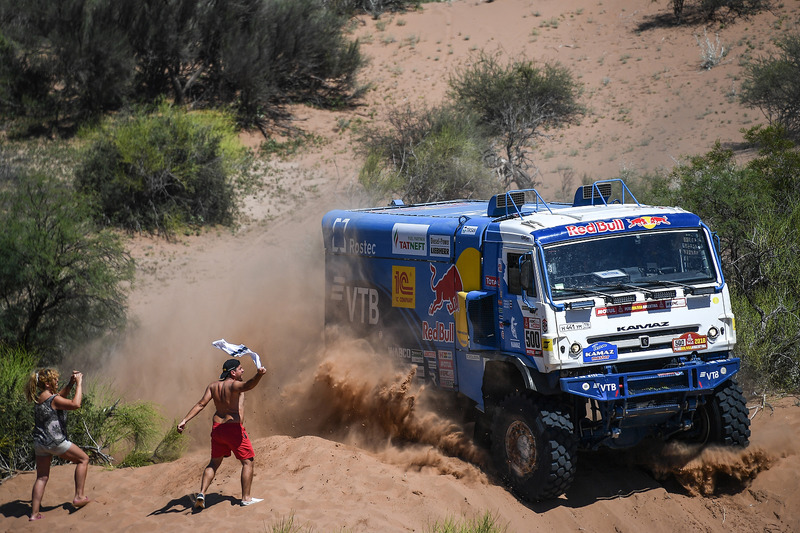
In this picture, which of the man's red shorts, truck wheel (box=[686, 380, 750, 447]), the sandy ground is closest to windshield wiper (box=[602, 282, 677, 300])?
truck wheel (box=[686, 380, 750, 447])

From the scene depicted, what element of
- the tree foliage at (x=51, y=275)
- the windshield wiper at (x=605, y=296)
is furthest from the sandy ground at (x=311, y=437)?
the windshield wiper at (x=605, y=296)

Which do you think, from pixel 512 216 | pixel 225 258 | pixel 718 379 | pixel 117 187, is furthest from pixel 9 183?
pixel 718 379

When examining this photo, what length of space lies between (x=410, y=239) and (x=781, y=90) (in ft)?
77.7

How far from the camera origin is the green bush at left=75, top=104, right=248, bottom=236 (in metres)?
22.8

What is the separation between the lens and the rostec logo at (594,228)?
28.3 feet

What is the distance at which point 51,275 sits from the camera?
14.9 meters

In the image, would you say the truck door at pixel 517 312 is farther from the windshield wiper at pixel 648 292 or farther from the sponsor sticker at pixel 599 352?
the windshield wiper at pixel 648 292

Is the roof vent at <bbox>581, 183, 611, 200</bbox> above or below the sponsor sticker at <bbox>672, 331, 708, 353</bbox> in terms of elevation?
above

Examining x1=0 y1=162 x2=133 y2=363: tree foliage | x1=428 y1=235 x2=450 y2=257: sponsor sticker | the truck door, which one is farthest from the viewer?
x1=0 y1=162 x2=133 y2=363: tree foliage

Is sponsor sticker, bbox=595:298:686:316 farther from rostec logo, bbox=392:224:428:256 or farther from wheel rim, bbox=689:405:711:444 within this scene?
rostec logo, bbox=392:224:428:256

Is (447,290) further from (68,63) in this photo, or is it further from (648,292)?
(68,63)

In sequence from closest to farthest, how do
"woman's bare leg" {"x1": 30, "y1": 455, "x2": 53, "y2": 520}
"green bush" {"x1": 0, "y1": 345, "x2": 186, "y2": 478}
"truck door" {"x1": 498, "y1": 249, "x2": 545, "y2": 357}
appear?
"truck door" {"x1": 498, "y1": 249, "x2": 545, "y2": 357} < "woman's bare leg" {"x1": 30, "y1": 455, "x2": 53, "y2": 520} < "green bush" {"x1": 0, "y1": 345, "x2": 186, "y2": 478}

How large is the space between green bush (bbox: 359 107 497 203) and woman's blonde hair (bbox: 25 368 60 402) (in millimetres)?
14418

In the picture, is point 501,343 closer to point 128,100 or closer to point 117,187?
point 117,187
